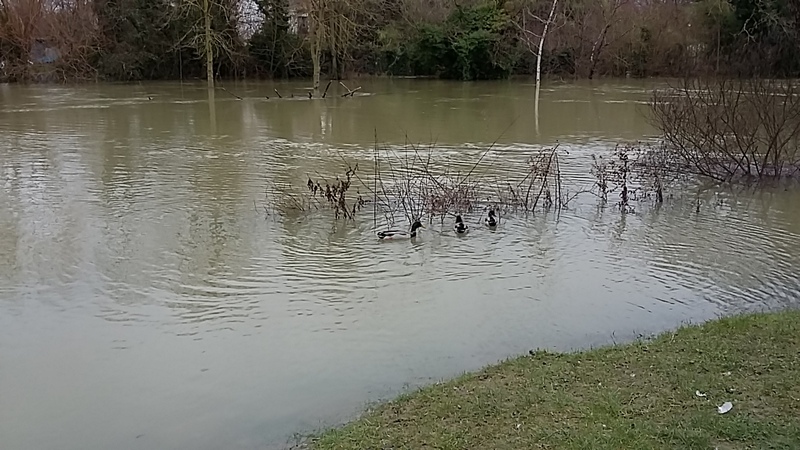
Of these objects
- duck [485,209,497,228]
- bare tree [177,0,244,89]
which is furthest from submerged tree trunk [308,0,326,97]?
duck [485,209,497,228]

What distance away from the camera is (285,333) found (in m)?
6.07

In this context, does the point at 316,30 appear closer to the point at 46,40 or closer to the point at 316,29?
the point at 316,29

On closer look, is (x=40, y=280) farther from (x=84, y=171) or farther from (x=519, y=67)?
(x=519, y=67)

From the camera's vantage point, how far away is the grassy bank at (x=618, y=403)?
3.59 metres

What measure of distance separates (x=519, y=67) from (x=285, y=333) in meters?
31.7

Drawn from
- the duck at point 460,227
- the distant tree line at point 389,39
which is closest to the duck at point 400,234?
the duck at point 460,227

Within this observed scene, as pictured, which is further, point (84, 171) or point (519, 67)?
point (519, 67)

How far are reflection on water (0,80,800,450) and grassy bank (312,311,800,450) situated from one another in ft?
2.52

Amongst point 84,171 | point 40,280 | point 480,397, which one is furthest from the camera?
point 84,171

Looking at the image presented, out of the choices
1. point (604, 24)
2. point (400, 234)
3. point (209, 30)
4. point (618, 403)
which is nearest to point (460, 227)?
point (400, 234)

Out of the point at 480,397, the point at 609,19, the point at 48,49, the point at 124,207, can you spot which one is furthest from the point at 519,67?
the point at 480,397

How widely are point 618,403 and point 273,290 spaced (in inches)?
153

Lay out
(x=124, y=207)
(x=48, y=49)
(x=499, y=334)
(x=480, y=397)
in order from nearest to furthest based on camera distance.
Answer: (x=480, y=397) < (x=499, y=334) < (x=124, y=207) < (x=48, y=49)

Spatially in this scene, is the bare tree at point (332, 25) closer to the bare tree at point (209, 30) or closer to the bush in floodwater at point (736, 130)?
the bare tree at point (209, 30)
